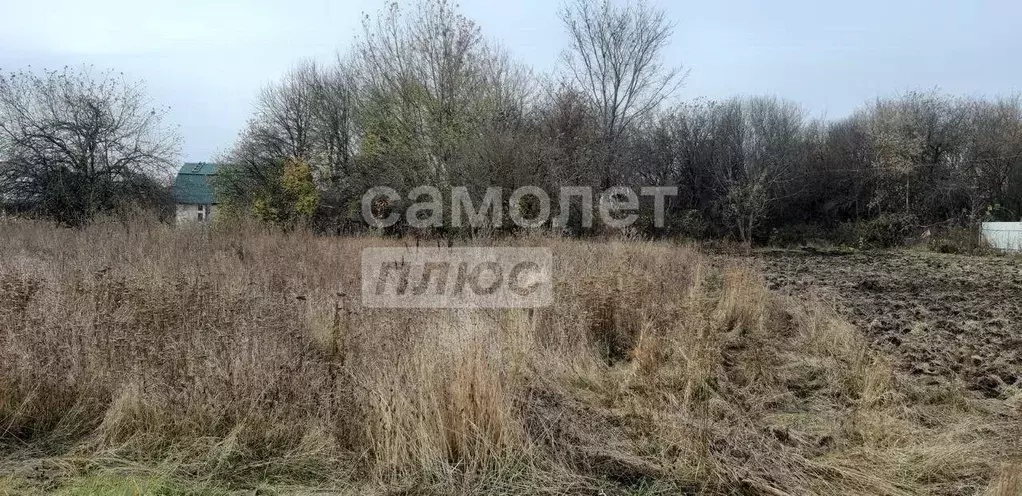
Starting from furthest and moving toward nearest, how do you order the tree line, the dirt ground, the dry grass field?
1. the tree line
2. the dirt ground
3. the dry grass field

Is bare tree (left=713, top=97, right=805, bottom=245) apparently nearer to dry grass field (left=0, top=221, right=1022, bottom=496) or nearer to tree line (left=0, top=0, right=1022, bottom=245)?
tree line (left=0, top=0, right=1022, bottom=245)

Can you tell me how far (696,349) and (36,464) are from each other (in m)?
3.54

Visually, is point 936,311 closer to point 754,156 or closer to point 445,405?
point 445,405

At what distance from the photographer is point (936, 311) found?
609 centimetres

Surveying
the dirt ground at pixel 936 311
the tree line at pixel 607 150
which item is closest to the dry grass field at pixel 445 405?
the dirt ground at pixel 936 311

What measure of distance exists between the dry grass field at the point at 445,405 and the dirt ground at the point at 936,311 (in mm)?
391

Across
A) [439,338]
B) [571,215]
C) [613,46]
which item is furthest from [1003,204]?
[439,338]

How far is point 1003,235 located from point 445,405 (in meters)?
A: 20.4

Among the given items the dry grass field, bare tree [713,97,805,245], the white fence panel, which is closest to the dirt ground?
the dry grass field

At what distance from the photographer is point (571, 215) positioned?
44.3 feet

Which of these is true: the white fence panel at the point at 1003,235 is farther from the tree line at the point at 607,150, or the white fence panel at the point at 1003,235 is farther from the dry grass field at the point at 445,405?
the dry grass field at the point at 445,405

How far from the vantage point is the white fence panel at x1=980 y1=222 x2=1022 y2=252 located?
1600cm

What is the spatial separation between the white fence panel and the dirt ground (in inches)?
213

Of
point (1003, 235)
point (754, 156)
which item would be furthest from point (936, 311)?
point (754, 156)
